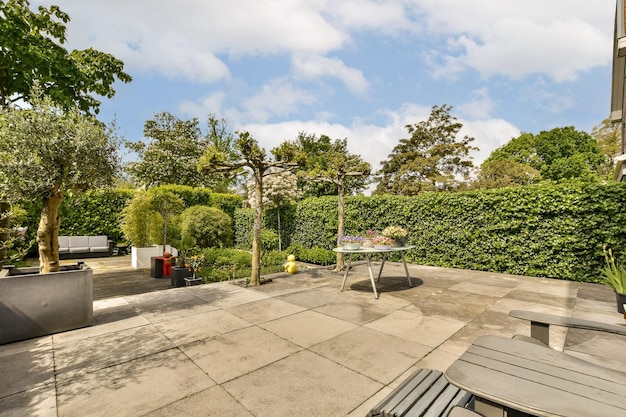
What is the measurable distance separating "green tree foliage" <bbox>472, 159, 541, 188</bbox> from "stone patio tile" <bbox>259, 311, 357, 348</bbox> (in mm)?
21637

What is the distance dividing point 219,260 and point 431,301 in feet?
21.4

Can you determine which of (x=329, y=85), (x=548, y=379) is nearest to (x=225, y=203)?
(x=329, y=85)

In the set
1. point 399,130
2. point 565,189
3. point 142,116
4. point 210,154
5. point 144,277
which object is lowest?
point 144,277

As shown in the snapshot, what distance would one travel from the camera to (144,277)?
838 centimetres

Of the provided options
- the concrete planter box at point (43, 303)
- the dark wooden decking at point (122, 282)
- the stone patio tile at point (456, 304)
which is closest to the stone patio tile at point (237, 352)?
the concrete planter box at point (43, 303)

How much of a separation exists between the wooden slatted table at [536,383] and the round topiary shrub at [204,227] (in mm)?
12010

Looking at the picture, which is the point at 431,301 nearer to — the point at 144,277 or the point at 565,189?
the point at 565,189

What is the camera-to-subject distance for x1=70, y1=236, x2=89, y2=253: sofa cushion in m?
12.3

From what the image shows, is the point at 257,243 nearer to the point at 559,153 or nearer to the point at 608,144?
the point at 559,153

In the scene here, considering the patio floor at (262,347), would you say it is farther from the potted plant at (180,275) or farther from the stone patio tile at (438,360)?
the potted plant at (180,275)

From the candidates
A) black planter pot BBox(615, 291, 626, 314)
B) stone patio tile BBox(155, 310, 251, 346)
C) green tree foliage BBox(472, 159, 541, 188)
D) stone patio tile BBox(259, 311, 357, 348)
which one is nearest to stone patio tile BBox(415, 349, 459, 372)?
stone patio tile BBox(259, 311, 357, 348)

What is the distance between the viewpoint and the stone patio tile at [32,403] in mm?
2219

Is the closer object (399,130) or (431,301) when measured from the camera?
(431,301)

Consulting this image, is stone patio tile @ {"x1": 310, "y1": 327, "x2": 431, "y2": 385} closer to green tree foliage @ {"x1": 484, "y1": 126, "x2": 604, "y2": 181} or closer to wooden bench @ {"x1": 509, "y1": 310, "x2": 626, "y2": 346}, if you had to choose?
wooden bench @ {"x1": 509, "y1": 310, "x2": 626, "y2": 346}
